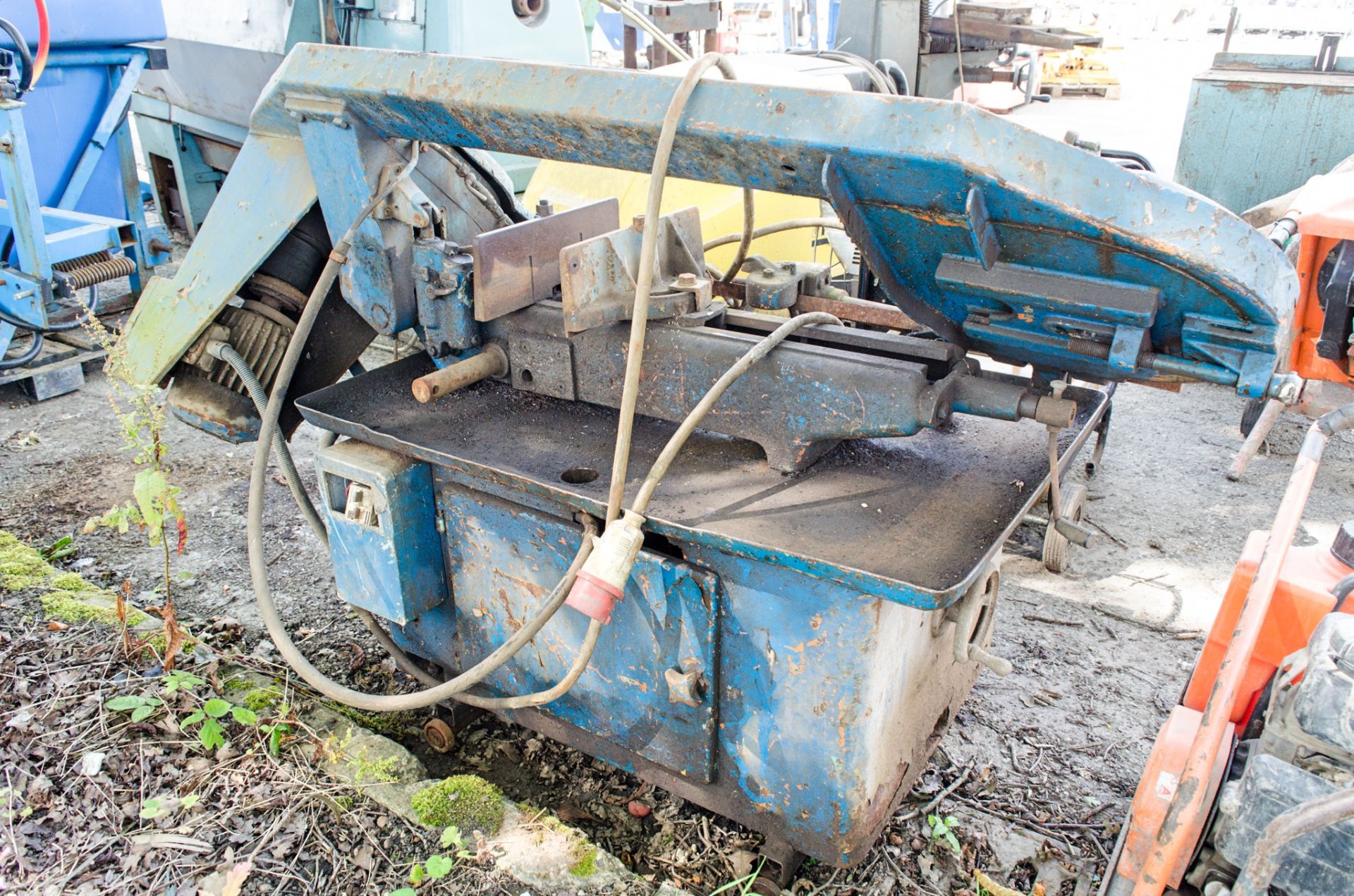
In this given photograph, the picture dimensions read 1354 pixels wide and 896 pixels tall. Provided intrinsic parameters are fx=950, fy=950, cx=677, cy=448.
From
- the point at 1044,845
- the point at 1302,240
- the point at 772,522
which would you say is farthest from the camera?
the point at 1302,240

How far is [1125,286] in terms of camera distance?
4.61 ft

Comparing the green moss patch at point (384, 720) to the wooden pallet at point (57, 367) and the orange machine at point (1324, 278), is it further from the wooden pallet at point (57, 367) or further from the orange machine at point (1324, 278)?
the orange machine at point (1324, 278)

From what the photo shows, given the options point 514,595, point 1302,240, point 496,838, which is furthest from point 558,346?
point 1302,240

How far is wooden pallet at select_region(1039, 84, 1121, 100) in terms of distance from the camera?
1155 centimetres

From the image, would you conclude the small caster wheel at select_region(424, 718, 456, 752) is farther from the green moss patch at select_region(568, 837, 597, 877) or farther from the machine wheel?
the machine wheel

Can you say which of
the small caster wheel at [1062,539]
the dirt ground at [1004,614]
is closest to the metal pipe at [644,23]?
the dirt ground at [1004,614]

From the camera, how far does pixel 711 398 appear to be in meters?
1.62

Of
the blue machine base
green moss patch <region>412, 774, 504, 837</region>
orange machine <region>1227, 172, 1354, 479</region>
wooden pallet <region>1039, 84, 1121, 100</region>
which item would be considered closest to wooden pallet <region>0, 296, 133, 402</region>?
the blue machine base

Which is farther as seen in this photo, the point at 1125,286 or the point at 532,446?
the point at 532,446

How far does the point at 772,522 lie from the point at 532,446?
56cm

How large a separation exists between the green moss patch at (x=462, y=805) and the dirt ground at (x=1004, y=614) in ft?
0.73

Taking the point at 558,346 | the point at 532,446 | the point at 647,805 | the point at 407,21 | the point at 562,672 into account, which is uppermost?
the point at 407,21

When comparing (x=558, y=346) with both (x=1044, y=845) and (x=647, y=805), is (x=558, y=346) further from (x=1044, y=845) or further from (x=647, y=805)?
(x=1044, y=845)

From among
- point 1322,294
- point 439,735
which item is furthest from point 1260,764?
point 1322,294
